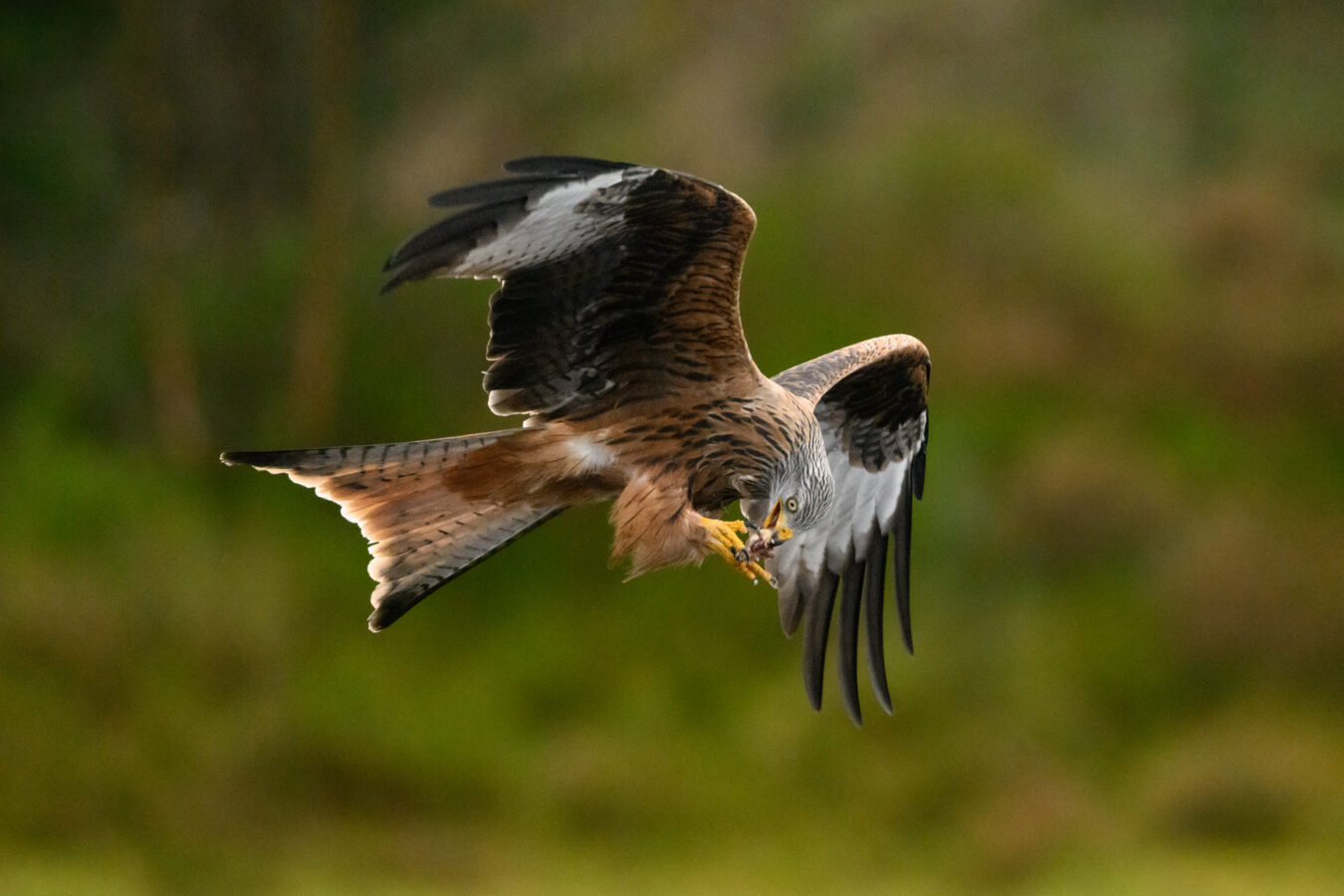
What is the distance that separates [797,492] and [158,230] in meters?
8.09

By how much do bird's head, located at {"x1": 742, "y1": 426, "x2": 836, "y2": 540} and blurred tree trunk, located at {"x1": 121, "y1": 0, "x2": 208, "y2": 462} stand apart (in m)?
7.64

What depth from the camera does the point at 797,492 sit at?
4.20 m

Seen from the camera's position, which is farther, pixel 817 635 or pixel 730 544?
pixel 817 635

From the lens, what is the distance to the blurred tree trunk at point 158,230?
35.2ft

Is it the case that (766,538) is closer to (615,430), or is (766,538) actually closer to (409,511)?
(615,430)

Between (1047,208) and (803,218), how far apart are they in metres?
1.84

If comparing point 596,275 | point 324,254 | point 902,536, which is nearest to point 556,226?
point 596,275

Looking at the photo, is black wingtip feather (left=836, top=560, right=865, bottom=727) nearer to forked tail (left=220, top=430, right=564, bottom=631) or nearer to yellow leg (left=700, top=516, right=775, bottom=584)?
yellow leg (left=700, top=516, right=775, bottom=584)

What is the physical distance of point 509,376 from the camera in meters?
4.42

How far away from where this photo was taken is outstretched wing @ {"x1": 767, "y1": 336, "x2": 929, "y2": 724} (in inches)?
217

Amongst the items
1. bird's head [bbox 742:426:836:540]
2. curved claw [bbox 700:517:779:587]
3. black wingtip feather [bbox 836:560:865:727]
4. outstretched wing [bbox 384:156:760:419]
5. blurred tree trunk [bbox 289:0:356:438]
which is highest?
blurred tree trunk [bbox 289:0:356:438]

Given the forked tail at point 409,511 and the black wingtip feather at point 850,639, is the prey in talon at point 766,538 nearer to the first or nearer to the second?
the forked tail at point 409,511

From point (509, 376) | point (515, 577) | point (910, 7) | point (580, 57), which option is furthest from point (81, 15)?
point (509, 376)

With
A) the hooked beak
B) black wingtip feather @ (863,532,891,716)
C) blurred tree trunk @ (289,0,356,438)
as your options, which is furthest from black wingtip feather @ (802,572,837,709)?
blurred tree trunk @ (289,0,356,438)
